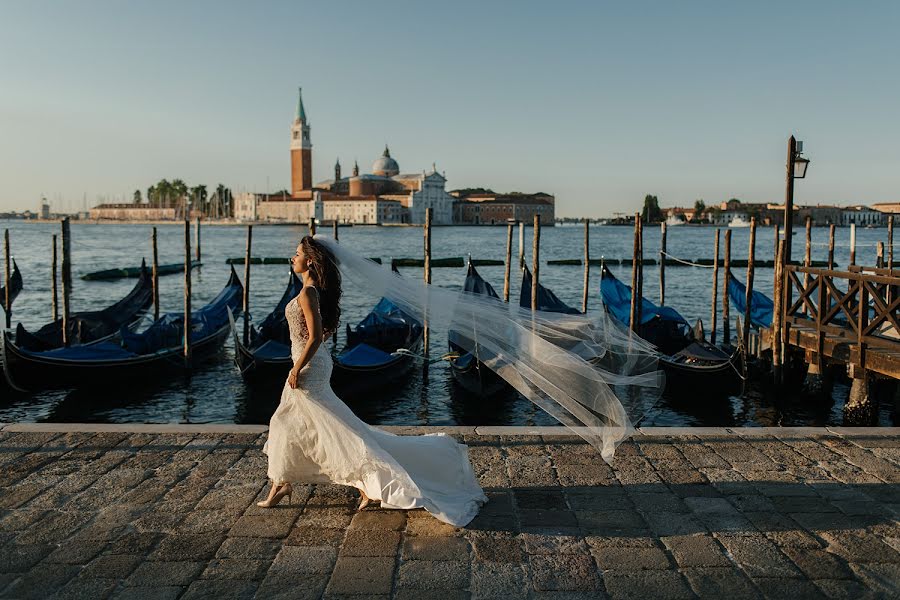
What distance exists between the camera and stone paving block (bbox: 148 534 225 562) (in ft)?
9.43

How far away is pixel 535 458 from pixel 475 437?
0.51 m

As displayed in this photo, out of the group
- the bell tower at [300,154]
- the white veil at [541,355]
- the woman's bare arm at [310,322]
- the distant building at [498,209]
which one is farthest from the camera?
the distant building at [498,209]

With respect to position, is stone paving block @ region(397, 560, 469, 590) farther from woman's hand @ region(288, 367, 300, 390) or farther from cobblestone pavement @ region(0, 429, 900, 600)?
woman's hand @ region(288, 367, 300, 390)

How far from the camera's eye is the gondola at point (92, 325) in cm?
1019

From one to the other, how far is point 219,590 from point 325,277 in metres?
1.30

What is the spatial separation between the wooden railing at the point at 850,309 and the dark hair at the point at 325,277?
5247 millimetres

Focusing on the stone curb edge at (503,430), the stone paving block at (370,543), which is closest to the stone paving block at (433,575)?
the stone paving block at (370,543)

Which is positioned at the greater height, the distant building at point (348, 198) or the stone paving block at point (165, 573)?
the distant building at point (348, 198)

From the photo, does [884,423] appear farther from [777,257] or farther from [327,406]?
[327,406]

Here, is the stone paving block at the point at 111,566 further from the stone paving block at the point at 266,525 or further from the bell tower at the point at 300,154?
the bell tower at the point at 300,154

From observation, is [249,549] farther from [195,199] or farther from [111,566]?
[195,199]

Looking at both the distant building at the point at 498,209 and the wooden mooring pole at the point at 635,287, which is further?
the distant building at the point at 498,209

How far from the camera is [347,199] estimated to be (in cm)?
10212

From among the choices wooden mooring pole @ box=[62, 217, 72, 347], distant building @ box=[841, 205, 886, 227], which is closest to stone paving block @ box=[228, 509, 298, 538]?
wooden mooring pole @ box=[62, 217, 72, 347]
